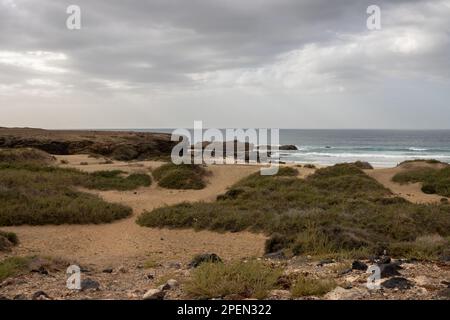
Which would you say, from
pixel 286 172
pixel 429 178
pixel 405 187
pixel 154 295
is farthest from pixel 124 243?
pixel 429 178

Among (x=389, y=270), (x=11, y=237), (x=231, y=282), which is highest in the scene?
(x=231, y=282)

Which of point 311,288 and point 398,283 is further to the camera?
point 398,283

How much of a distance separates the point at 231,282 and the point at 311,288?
1.06m

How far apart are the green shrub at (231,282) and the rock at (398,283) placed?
1.50 metres

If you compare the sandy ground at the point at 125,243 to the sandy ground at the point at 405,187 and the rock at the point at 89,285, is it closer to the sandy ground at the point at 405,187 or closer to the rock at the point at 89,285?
the rock at the point at 89,285

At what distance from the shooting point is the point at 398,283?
5.89 m

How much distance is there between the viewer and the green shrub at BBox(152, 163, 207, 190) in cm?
2284

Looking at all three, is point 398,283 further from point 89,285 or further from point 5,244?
point 5,244

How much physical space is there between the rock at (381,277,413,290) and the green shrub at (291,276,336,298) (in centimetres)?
70
